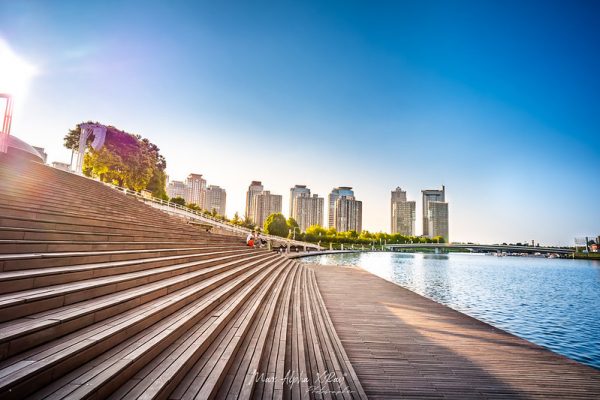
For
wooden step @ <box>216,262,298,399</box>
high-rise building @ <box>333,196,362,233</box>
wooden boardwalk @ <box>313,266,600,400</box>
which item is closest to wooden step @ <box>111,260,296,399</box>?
wooden step @ <box>216,262,298,399</box>

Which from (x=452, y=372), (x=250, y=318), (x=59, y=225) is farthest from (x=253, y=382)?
(x=59, y=225)

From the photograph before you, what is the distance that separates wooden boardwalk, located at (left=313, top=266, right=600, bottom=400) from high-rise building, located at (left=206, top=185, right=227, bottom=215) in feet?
578

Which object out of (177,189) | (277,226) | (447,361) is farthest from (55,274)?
(177,189)

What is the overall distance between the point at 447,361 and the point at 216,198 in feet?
595

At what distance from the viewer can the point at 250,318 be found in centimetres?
524

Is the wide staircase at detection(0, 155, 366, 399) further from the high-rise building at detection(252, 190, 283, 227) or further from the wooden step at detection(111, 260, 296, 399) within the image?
the high-rise building at detection(252, 190, 283, 227)

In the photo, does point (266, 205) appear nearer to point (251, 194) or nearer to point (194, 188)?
point (251, 194)

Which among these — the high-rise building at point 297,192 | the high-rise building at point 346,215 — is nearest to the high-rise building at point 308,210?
the high-rise building at point 297,192

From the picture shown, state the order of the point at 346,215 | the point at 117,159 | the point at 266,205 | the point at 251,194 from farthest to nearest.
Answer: the point at 251,194 < the point at 346,215 < the point at 266,205 < the point at 117,159

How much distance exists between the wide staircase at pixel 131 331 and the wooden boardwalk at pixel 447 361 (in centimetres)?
64

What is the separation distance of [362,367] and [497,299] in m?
15.4

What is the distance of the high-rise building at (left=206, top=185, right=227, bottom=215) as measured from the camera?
175 m

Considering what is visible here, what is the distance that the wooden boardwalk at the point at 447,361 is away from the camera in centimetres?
416

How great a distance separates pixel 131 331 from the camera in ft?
10.6
